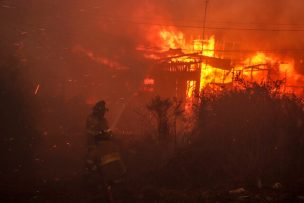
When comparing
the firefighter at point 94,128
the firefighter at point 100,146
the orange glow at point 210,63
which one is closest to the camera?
the firefighter at point 100,146

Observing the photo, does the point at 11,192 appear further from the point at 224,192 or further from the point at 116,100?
Answer: the point at 116,100

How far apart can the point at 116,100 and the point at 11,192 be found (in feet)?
41.5

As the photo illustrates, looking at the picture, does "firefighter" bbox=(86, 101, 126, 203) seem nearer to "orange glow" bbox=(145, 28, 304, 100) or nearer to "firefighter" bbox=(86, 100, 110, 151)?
"firefighter" bbox=(86, 100, 110, 151)

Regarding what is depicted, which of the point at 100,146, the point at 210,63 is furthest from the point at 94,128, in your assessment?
the point at 210,63

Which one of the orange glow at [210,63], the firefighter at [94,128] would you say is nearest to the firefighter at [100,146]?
the firefighter at [94,128]

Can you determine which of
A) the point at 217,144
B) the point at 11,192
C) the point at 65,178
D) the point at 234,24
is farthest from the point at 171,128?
the point at 234,24

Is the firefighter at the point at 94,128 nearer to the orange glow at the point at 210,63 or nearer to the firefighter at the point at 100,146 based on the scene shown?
the firefighter at the point at 100,146

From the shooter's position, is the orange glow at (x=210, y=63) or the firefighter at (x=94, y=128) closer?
the firefighter at (x=94, y=128)

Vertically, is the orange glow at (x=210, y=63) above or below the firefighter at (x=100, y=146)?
above

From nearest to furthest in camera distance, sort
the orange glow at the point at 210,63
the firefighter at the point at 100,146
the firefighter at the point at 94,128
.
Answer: the firefighter at the point at 100,146 → the firefighter at the point at 94,128 → the orange glow at the point at 210,63

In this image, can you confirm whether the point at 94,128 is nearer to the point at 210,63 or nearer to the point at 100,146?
the point at 100,146

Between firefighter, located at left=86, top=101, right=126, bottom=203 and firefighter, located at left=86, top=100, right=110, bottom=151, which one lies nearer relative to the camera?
firefighter, located at left=86, top=101, right=126, bottom=203

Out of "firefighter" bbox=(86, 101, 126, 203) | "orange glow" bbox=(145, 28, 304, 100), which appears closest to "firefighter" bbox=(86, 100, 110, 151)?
"firefighter" bbox=(86, 101, 126, 203)

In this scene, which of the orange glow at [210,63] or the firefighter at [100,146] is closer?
the firefighter at [100,146]
